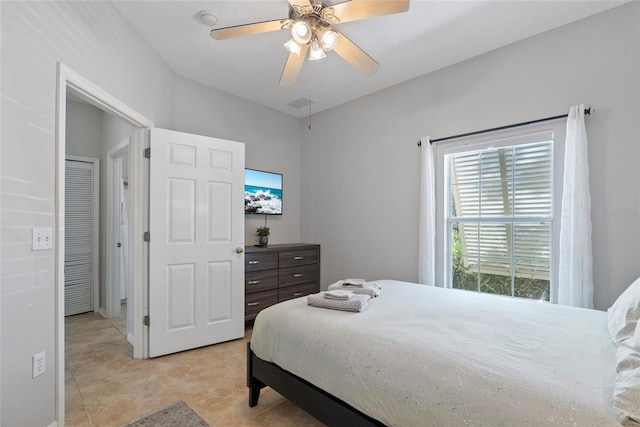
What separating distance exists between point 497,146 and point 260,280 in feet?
9.05

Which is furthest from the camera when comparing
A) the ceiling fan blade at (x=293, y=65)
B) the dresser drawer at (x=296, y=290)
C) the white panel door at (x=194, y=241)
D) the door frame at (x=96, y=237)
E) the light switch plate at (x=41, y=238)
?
the door frame at (x=96, y=237)

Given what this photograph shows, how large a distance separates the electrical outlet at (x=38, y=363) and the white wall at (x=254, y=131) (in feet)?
7.93

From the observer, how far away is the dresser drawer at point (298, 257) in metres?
3.79

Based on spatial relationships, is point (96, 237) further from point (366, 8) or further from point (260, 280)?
point (366, 8)

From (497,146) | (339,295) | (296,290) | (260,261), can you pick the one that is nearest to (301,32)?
(339,295)

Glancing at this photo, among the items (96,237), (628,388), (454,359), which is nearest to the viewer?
(628,388)

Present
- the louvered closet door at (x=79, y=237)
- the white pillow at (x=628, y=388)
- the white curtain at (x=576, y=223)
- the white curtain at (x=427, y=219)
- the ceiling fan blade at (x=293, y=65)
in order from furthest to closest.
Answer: the louvered closet door at (x=79, y=237) → the white curtain at (x=427, y=219) → the white curtain at (x=576, y=223) → the ceiling fan blade at (x=293, y=65) → the white pillow at (x=628, y=388)

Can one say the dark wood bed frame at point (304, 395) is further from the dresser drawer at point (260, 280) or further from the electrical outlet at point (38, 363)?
the dresser drawer at point (260, 280)

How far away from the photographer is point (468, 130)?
9.76 ft

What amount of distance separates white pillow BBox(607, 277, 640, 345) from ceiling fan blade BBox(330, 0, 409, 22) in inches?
72.7

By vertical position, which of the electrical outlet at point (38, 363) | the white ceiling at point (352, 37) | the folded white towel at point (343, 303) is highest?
the white ceiling at point (352, 37)

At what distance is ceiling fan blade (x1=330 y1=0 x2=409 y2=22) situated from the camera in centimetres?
171

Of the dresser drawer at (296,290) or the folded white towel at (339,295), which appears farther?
the dresser drawer at (296,290)

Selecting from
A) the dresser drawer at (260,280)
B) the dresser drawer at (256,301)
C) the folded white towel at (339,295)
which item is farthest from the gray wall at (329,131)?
the folded white towel at (339,295)
